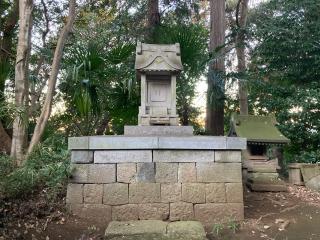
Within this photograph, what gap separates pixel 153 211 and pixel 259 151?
3598mm

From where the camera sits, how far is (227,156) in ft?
18.4

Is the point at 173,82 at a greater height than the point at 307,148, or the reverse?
the point at 173,82

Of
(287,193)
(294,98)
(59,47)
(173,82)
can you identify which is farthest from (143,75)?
(294,98)

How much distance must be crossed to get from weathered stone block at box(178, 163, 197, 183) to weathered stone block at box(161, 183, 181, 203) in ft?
0.46

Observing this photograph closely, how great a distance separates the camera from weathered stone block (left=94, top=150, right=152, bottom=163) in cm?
546

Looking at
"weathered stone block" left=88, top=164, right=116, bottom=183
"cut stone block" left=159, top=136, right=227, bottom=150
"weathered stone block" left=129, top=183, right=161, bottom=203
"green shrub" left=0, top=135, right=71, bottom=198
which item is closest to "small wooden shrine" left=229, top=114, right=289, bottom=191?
"cut stone block" left=159, top=136, right=227, bottom=150

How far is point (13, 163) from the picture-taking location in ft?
19.0

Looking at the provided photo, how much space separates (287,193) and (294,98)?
3.35m

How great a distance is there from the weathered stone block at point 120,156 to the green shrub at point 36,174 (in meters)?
0.49

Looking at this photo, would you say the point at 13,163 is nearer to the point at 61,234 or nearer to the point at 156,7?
the point at 61,234

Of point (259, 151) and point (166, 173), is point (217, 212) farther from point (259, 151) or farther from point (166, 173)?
point (259, 151)

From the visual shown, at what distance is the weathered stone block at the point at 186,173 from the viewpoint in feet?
18.0

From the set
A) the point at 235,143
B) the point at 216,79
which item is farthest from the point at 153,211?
the point at 216,79

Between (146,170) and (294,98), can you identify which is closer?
(146,170)
